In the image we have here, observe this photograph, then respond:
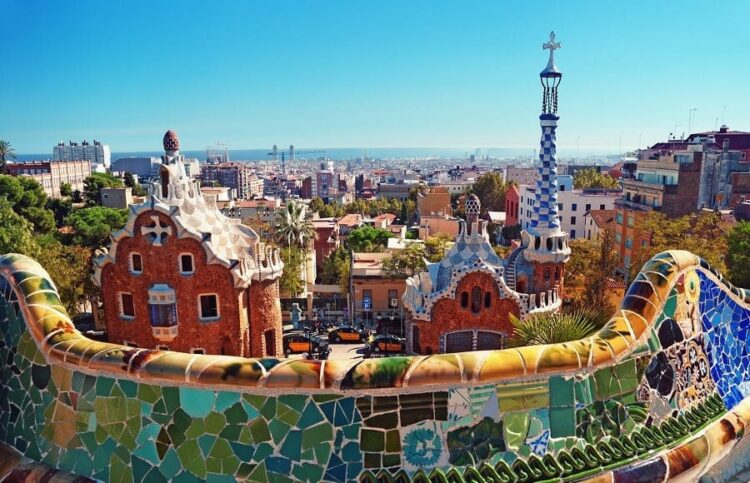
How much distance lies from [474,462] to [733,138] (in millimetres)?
75249

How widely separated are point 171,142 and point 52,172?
92911 millimetres

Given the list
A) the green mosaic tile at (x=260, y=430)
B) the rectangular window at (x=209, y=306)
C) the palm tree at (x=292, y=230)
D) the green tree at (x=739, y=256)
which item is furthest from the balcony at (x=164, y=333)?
the green tree at (x=739, y=256)

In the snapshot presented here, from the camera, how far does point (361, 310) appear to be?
1361 inches

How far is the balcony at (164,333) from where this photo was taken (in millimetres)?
19125

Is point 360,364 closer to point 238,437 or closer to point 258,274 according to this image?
point 238,437

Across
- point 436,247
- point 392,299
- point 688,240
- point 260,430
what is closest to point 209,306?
point 260,430

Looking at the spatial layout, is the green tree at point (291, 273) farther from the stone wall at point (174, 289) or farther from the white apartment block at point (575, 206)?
the white apartment block at point (575, 206)

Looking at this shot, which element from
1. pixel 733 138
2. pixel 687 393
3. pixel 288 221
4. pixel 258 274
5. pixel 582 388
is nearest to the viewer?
pixel 582 388

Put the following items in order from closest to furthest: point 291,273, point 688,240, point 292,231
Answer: point 688,240
point 291,273
point 292,231

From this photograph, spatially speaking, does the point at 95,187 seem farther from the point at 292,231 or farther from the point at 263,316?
the point at 263,316

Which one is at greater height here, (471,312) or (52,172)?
(52,172)

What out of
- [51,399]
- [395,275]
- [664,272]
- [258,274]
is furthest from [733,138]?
[51,399]

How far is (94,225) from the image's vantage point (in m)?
48.8

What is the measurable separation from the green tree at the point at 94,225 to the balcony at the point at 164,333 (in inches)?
1120
